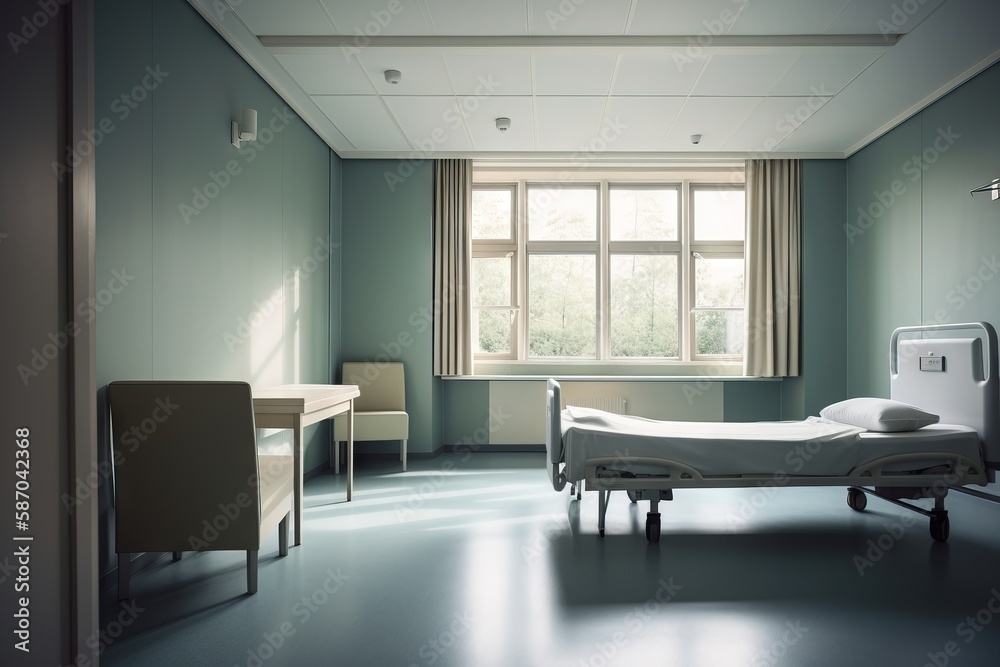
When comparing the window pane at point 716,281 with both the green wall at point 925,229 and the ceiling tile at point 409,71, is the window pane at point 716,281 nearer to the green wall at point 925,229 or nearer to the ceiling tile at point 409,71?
the green wall at point 925,229

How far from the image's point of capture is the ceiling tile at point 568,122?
4.20m

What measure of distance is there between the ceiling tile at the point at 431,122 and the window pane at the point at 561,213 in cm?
98

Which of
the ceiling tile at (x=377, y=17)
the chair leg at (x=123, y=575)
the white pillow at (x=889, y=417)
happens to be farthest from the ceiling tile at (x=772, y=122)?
the chair leg at (x=123, y=575)

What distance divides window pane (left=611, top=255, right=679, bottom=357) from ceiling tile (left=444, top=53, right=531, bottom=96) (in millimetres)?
2354

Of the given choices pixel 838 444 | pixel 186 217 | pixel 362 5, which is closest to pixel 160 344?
pixel 186 217

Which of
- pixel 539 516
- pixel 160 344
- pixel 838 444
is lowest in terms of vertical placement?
pixel 539 516

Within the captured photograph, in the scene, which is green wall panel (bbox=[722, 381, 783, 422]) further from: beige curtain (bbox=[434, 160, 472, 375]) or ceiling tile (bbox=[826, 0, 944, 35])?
ceiling tile (bbox=[826, 0, 944, 35])

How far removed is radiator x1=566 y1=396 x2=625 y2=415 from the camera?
18.4 ft

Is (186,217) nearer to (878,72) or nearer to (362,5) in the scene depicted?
(362,5)

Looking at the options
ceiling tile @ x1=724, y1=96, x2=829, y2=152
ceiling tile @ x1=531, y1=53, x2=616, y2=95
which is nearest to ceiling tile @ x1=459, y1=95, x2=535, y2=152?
ceiling tile @ x1=531, y1=53, x2=616, y2=95

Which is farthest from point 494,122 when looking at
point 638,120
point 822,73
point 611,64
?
point 822,73

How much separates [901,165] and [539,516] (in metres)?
3.91

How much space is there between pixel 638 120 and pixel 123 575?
4.28 meters

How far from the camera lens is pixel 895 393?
12.7 feet
